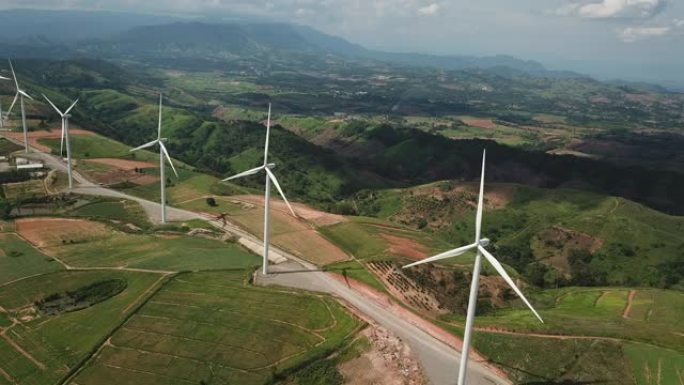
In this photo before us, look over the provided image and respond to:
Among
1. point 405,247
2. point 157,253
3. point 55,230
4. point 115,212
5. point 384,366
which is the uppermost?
point 384,366

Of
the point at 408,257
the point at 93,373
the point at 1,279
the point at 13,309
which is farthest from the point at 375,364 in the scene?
the point at 1,279

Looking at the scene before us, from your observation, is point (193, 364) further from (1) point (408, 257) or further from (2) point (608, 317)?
(2) point (608, 317)

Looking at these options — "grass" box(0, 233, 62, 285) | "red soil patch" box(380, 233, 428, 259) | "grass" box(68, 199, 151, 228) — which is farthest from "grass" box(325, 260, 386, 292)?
"grass" box(68, 199, 151, 228)

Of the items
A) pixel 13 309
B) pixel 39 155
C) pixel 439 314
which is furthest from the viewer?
pixel 39 155

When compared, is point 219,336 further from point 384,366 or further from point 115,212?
point 115,212

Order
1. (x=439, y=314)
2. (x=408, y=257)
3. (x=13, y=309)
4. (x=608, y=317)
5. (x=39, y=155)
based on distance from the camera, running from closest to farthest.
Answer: (x=13, y=309) < (x=439, y=314) < (x=608, y=317) < (x=408, y=257) < (x=39, y=155)

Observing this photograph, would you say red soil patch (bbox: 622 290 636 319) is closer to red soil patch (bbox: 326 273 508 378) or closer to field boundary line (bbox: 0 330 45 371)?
red soil patch (bbox: 326 273 508 378)

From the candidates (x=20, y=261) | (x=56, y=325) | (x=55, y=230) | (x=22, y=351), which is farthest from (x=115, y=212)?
(x=22, y=351)

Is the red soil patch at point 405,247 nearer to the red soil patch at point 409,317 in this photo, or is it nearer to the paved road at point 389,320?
the paved road at point 389,320
